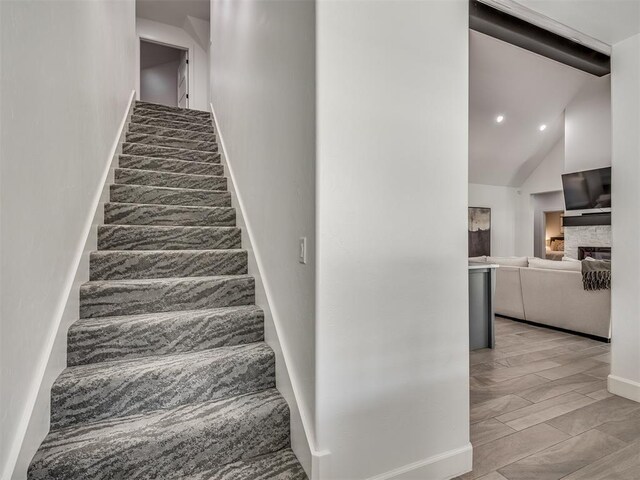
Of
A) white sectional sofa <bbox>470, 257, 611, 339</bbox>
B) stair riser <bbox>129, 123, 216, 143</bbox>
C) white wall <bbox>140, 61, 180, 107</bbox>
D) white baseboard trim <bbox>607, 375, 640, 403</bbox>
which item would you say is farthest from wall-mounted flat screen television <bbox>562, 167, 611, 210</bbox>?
white wall <bbox>140, 61, 180, 107</bbox>

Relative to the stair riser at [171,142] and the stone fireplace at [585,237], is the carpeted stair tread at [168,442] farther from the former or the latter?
the stone fireplace at [585,237]

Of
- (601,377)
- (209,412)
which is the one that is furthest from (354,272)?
(601,377)

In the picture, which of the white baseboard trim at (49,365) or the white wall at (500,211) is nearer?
the white baseboard trim at (49,365)

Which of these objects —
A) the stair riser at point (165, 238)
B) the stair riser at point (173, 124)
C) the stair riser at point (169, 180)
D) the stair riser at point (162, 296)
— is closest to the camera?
the stair riser at point (162, 296)

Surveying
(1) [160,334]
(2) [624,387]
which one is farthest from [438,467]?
(2) [624,387]

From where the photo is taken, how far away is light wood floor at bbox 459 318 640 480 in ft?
5.54

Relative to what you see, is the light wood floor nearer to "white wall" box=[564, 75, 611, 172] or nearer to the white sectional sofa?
the white sectional sofa

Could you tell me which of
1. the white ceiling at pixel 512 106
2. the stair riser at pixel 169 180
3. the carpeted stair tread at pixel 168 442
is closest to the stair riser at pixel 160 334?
the carpeted stair tread at pixel 168 442

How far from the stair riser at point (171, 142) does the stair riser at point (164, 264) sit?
6.01 feet

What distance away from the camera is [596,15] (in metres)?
2.21

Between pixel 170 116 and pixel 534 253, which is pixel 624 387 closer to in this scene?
pixel 170 116

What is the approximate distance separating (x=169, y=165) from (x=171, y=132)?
2.76ft

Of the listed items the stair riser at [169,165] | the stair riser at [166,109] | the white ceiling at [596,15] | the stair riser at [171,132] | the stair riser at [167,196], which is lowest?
the stair riser at [167,196]

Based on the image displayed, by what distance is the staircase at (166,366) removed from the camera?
55.7 inches
